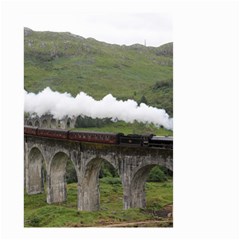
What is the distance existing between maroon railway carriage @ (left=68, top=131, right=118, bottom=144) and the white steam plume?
421cm

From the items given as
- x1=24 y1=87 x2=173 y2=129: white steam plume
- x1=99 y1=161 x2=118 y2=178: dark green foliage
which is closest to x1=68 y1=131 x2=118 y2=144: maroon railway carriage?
x1=24 y1=87 x2=173 y2=129: white steam plume

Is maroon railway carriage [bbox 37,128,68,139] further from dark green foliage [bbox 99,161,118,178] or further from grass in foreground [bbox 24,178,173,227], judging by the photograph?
dark green foliage [bbox 99,161,118,178]

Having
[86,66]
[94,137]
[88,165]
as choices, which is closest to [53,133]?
[88,165]

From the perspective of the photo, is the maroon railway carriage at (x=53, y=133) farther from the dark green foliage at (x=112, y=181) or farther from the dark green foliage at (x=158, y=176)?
the dark green foliage at (x=158, y=176)

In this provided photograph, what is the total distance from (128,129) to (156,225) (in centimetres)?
2474

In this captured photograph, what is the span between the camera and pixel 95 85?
83.5 meters

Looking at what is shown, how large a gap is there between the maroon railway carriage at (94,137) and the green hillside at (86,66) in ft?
137

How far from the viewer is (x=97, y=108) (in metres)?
34.6

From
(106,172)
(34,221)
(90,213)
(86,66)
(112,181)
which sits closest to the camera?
(34,221)

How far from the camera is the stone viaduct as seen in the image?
25.0 metres

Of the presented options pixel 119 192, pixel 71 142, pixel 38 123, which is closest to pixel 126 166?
pixel 71 142

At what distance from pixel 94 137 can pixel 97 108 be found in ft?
24.9

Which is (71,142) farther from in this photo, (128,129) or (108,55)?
(108,55)

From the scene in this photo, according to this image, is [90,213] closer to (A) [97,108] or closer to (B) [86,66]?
(A) [97,108]
